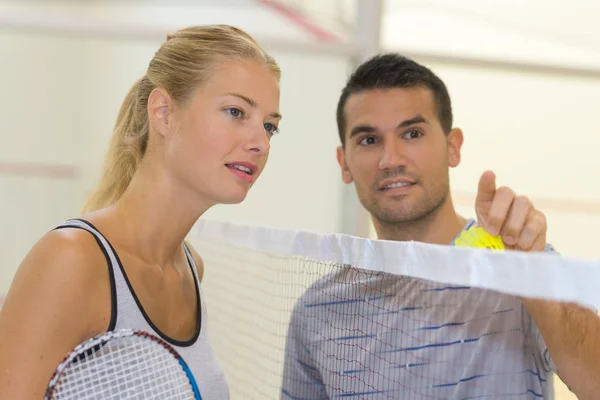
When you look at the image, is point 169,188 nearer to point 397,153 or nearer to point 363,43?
point 397,153

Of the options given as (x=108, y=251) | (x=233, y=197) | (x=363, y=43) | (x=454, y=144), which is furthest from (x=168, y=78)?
(x=363, y=43)

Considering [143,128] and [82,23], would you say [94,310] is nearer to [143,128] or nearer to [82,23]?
[143,128]

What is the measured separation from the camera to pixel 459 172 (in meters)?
7.13

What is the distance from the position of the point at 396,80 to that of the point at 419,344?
33.4 inches

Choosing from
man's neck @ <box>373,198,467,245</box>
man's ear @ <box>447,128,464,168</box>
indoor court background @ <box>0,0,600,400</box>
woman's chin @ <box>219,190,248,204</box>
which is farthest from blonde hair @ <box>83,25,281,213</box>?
indoor court background @ <box>0,0,600,400</box>

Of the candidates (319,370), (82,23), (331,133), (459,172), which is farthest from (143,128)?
(459,172)

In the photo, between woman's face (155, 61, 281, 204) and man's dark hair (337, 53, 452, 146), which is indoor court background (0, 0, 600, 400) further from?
woman's face (155, 61, 281, 204)

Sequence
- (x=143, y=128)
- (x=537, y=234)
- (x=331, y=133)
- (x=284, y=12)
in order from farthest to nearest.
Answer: (x=284, y=12) → (x=331, y=133) → (x=143, y=128) → (x=537, y=234)

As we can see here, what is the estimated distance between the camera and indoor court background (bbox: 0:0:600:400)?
6.16 metres

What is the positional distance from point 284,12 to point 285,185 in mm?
1414

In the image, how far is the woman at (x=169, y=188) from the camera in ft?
4.88

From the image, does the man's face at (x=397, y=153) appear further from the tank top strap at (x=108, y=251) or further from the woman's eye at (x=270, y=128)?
the tank top strap at (x=108, y=251)

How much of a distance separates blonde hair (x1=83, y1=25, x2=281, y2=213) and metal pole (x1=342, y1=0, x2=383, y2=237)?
2.01m

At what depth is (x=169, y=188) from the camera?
1734mm
